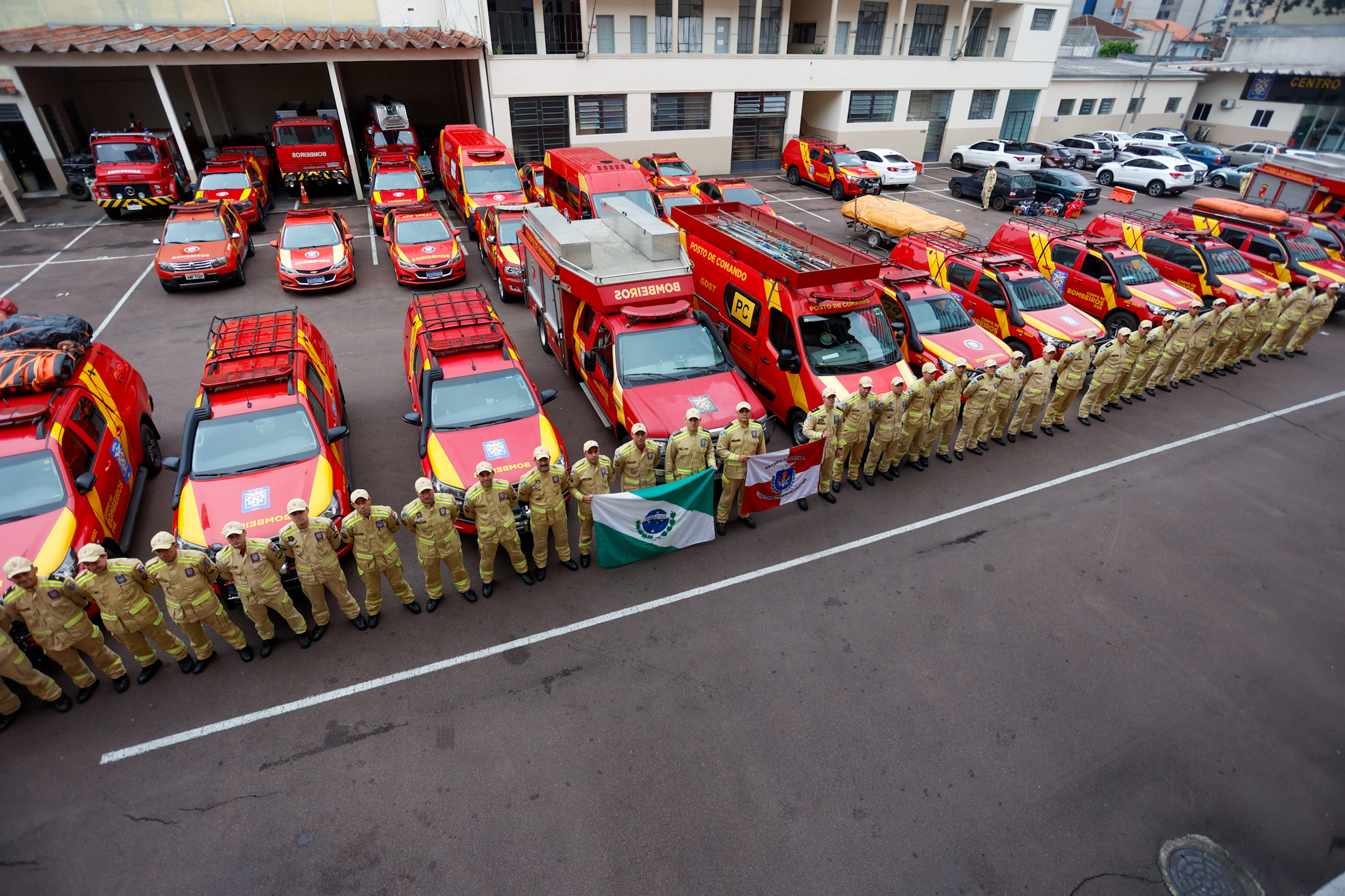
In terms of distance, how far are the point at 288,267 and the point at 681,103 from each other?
17.9 meters

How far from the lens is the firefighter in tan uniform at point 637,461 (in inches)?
291

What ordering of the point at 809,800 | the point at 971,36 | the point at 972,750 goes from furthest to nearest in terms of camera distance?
the point at 971,36
the point at 972,750
the point at 809,800

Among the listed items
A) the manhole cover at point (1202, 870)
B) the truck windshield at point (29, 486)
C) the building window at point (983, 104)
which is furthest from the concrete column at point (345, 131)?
the building window at point (983, 104)

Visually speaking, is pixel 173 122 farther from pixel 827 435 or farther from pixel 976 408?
pixel 976 408

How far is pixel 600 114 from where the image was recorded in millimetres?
25016

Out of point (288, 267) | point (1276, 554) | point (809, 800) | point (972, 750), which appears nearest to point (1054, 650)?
point (972, 750)

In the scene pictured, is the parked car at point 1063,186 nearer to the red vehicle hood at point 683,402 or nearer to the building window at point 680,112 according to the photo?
the building window at point 680,112

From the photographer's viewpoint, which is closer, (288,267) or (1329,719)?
(1329,719)

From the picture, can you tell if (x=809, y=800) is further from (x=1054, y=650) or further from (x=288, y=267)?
(x=288, y=267)

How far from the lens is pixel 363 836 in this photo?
16.5 ft

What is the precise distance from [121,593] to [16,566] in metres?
0.73

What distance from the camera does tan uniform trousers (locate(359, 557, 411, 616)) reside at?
659 centimetres

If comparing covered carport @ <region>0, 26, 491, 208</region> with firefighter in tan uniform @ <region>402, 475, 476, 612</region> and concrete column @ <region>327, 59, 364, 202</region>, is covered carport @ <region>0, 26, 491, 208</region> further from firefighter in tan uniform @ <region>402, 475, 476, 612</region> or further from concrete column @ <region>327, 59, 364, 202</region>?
firefighter in tan uniform @ <region>402, 475, 476, 612</region>

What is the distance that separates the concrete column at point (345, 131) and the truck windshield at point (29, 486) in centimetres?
1766
